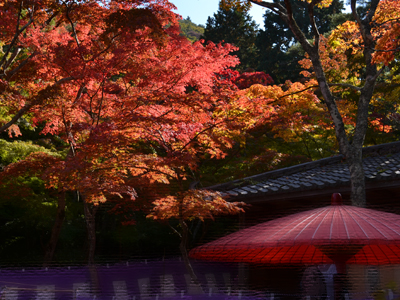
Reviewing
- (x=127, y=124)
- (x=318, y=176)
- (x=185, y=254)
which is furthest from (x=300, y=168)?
(x=127, y=124)

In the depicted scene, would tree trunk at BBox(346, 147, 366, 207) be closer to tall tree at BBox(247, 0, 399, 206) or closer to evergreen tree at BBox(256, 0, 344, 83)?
tall tree at BBox(247, 0, 399, 206)

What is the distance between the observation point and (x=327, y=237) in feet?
8.68

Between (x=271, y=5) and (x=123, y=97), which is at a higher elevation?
(x=271, y=5)

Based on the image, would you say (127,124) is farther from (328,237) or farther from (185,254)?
(328,237)

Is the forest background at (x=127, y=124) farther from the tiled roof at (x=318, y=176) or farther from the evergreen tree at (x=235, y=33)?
the evergreen tree at (x=235, y=33)

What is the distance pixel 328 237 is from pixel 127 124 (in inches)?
144

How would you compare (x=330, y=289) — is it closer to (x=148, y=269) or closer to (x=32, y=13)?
(x=148, y=269)

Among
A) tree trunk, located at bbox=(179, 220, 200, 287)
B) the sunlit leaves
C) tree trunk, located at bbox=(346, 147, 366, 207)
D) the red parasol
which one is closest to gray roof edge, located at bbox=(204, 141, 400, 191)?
the sunlit leaves

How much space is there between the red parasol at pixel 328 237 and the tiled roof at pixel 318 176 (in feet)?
6.00

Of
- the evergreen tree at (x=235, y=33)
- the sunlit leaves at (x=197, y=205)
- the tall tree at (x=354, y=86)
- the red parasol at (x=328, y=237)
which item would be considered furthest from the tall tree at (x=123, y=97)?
the evergreen tree at (x=235, y=33)

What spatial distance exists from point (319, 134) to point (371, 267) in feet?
18.3

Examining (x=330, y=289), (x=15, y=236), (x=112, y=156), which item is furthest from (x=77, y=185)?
(x=15, y=236)

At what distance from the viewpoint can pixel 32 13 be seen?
18.3 feet

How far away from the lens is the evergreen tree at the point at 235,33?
61.4ft
